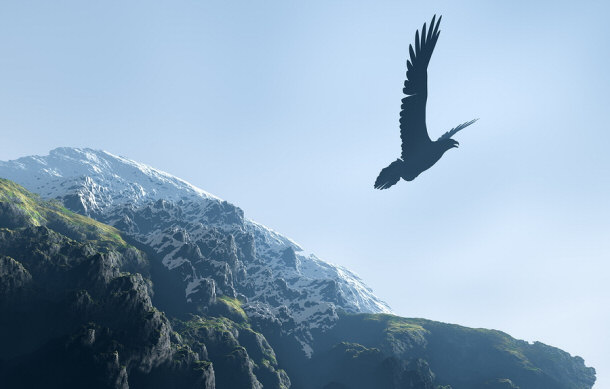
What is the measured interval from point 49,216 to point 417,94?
609 feet

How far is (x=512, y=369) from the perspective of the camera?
181 m

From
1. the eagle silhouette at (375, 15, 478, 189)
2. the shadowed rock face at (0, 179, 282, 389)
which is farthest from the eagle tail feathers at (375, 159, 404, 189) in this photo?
the shadowed rock face at (0, 179, 282, 389)

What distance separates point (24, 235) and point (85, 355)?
57.9m

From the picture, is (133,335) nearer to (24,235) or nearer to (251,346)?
(24,235)

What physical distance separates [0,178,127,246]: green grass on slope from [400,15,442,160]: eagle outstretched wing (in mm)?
159355

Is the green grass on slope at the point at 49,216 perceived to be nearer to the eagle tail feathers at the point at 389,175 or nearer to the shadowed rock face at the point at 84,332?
the shadowed rock face at the point at 84,332

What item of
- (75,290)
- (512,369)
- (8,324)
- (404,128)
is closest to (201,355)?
(75,290)

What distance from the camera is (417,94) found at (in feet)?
74.5

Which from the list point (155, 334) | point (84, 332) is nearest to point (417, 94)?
point (84, 332)

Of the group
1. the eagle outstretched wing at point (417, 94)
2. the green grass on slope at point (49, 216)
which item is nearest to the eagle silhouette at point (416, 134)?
the eagle outstretched wing at point (417, 94)

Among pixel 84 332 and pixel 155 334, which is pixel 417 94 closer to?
pixel 84 332

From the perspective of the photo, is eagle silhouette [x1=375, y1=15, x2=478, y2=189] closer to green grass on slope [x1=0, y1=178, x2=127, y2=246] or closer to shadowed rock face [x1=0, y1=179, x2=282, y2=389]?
shadowed rock face [x1=0, y1=179, x2=282, y2=389]

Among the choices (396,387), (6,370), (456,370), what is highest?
(456,370)

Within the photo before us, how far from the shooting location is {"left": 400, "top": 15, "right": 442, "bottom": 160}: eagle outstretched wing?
20969 millimetres
